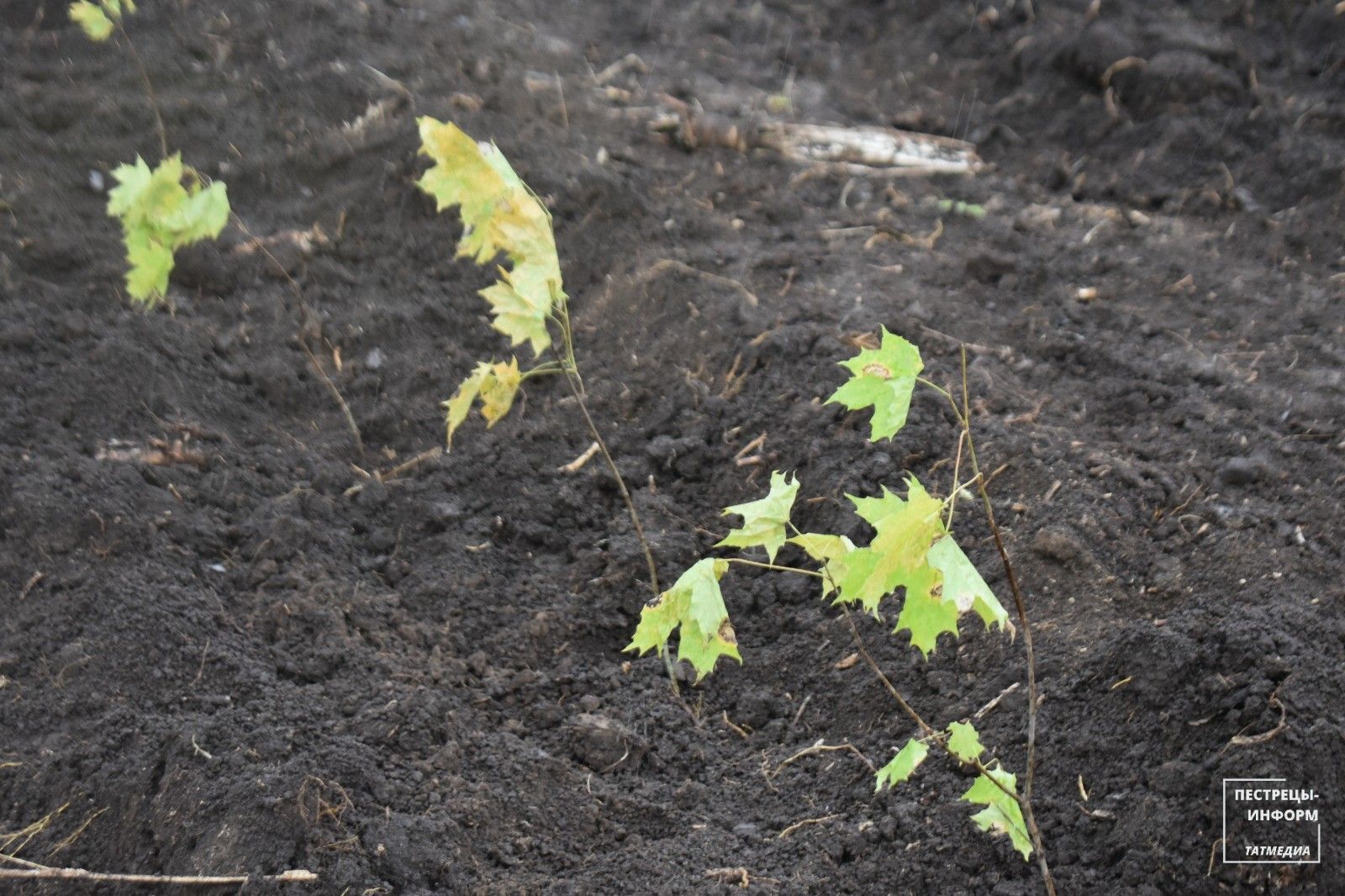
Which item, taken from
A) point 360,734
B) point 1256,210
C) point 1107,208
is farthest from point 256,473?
point 1256,210

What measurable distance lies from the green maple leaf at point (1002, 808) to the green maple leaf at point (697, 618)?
45cm

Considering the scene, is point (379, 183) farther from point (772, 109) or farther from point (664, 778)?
point (664, 778)

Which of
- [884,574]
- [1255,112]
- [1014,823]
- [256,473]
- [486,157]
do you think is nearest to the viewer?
[884,574]

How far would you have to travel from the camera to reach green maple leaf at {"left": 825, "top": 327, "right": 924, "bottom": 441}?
65.3 inches

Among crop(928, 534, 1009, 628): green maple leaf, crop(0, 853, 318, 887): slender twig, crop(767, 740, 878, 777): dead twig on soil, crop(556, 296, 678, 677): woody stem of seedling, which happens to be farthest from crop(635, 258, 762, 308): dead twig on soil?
crop(0, 853, 318, 887): slender twig

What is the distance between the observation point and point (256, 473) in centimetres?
290

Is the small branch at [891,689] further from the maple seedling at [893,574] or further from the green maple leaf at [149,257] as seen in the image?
the green maple leaf at [149,257]

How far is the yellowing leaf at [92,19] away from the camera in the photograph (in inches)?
160

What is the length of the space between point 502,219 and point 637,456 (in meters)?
1.02

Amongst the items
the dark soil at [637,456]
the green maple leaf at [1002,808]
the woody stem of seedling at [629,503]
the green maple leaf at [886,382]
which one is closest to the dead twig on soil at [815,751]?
the dark soil at [637,456]

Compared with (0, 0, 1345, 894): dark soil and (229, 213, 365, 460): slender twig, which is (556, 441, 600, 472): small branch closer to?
(0, 0, 1345, 894): dark soil

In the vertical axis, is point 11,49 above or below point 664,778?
above

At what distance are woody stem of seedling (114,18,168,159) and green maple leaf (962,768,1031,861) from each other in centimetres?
339

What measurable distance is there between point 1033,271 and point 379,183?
2.23m
